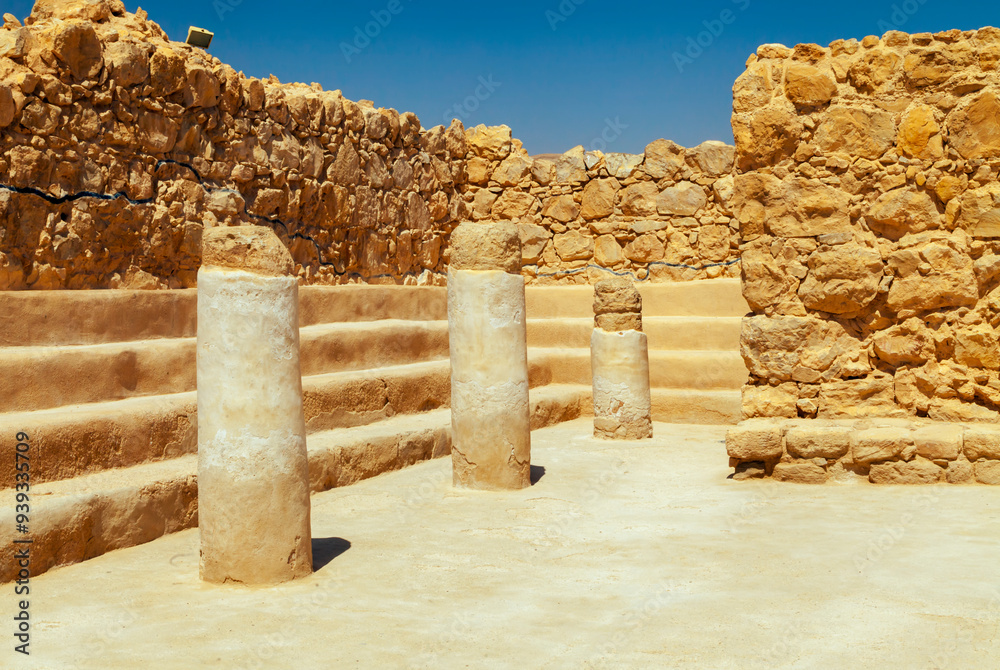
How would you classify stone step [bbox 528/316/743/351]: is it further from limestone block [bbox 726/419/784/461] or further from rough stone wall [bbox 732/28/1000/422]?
limestone block [bbox 726/419/784/461]

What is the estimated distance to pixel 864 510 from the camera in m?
5.21

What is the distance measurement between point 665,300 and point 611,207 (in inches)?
78.6

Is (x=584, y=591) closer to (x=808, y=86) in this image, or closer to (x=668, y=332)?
(x=808, y=86)

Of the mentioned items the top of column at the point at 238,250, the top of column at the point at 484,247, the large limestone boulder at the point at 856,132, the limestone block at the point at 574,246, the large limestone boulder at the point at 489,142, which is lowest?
the top of column at the point at 238,250

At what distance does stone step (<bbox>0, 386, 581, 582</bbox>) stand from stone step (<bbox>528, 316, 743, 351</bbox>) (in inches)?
181

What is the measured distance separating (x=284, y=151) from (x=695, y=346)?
203 inches

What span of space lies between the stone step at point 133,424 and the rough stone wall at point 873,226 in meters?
3.22

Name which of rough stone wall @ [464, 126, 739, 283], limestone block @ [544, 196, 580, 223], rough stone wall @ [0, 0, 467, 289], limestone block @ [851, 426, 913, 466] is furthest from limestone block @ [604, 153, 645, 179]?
limestone block @ [851, 426, 913, 466]

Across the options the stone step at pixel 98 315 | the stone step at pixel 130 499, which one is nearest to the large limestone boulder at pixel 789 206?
the stone step at pixel 130 499

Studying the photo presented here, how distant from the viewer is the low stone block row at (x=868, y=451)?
560 centimetres

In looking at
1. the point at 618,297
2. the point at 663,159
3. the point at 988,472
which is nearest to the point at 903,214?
the point at 988,472

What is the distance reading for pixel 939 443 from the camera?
5.60m

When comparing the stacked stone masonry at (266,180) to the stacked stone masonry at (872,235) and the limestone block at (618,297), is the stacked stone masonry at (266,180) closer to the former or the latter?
the limestone block at (618,297)

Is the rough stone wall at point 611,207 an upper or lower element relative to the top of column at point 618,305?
upper
